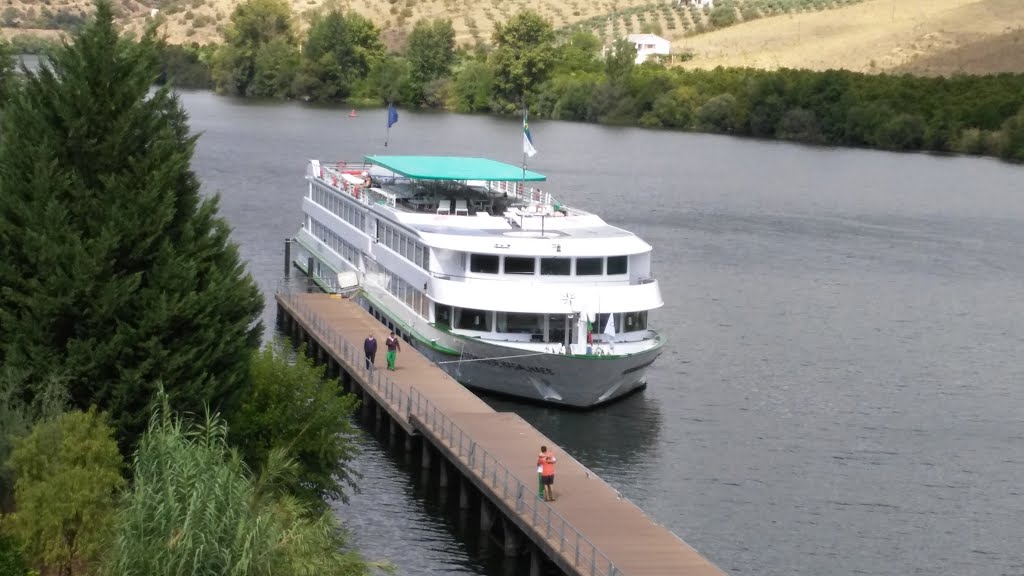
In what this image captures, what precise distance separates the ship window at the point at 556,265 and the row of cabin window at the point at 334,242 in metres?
13.4

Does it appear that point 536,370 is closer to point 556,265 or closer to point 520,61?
point 556,265

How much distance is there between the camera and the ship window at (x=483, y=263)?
47562mm

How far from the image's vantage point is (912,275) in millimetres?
74750

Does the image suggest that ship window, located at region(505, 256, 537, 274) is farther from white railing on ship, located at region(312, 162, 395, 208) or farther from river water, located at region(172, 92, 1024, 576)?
white railing on ship, located at region(312, 162, 395, 208)

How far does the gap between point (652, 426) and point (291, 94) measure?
146637 millimetres

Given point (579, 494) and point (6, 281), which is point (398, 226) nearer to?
point (579, 494)

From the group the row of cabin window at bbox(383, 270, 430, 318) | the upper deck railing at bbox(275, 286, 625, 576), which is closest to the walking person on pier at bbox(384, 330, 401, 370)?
the upper deck railing at bbox(275, 286, 625, 576)

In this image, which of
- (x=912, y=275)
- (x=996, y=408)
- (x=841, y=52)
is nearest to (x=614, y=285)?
(x=996, y=408)

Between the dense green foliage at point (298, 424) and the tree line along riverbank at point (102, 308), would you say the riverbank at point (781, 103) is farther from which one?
the tree line along riverbank at point (102, 308)

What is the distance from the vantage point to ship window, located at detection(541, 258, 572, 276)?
47.1m

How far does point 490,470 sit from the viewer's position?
3647 cm

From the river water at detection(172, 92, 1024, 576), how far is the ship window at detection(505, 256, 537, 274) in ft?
12.4

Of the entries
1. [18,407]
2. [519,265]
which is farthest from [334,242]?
[18,407]

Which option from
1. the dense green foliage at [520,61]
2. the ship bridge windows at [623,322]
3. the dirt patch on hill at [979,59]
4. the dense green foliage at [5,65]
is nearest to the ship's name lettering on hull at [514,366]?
the ship bridge windows at [623,322]
